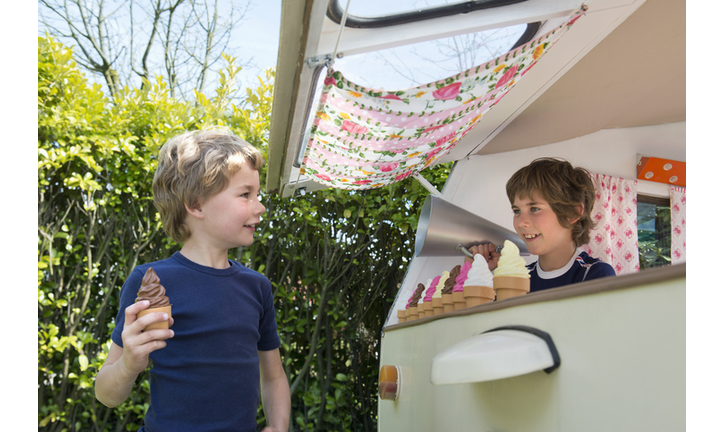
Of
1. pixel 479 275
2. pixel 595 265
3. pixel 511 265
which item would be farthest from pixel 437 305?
pixel 595 265

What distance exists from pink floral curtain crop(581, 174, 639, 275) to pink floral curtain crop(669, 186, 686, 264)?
0.27m

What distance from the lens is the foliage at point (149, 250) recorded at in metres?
4.03

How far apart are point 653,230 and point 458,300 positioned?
7.84 ft

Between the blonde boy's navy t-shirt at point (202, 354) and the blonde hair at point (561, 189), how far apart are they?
1423 millimetres

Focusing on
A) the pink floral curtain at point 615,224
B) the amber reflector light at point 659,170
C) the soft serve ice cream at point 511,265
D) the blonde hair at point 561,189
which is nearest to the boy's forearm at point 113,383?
the soft serve ice cream at point 511,265

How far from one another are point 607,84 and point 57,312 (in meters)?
4.52

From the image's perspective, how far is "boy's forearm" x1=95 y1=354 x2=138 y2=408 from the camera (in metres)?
1.33

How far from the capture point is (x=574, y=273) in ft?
6.92

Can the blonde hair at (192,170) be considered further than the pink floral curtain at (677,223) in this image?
No

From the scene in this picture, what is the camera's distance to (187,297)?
1.47 m

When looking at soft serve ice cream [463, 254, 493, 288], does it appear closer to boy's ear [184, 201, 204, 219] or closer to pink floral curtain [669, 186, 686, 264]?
Answer: boy's ear [184, 201, 204, 219]

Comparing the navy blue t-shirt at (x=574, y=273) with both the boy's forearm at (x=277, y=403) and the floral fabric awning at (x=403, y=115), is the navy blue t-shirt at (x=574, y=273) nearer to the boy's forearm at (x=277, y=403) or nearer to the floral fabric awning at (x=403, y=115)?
the floral fabric awning at (x=403, y=115)
